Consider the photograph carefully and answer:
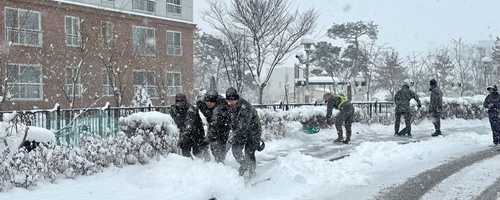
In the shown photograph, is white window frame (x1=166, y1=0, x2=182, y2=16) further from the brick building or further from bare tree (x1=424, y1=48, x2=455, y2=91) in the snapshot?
bare tree (x1=424, y1=48, x2=455, y2=91)

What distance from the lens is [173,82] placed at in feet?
87.2

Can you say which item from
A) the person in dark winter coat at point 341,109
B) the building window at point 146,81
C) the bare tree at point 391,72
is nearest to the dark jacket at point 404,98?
the person in dark winter coat at point 341,109

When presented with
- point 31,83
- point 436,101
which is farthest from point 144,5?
point 436,101

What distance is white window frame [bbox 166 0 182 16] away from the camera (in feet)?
93.6

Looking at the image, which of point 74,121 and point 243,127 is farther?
point 74,121

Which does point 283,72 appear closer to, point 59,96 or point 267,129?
point 59,96

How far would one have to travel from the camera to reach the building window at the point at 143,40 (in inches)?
946

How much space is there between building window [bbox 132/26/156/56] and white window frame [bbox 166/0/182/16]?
2.61 metres

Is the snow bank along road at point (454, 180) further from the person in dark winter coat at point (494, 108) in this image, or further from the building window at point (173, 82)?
the building window at point (173, 82)

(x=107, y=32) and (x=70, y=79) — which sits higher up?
(x=107, y=32)

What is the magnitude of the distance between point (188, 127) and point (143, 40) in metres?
17.6

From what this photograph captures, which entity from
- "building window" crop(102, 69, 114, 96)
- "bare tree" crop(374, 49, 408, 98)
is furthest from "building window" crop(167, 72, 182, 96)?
"bare tree" crop(374, 49, 408, 98)

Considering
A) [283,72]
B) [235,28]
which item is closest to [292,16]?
[235,28]

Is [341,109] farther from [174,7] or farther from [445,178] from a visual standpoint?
[174,7]
